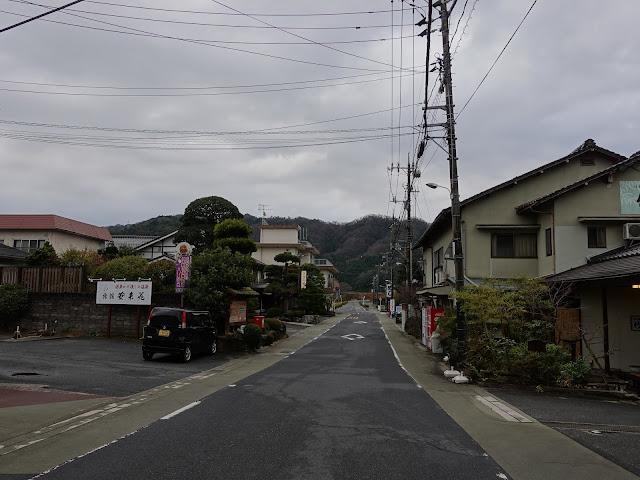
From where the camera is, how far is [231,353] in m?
19.3

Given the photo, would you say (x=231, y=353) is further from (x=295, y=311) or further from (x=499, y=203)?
(x=295, y=311)

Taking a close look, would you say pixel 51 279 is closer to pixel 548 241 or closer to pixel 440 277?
pixel 440 277

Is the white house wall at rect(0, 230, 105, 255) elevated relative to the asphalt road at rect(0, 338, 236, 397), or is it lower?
elevated

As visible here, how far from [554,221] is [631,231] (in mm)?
2506

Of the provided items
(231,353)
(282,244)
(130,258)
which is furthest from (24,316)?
(282,244)

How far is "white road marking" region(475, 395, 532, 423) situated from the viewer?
873 cm

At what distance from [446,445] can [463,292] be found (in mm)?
7838

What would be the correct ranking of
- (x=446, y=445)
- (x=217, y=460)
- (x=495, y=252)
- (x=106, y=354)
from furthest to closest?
(x=495, y=252) → (x=106, y=354) → (x=446, y=445) → (x=217, y=460)

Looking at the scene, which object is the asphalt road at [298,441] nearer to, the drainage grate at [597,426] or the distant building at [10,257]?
the drainage grate at [597,426]

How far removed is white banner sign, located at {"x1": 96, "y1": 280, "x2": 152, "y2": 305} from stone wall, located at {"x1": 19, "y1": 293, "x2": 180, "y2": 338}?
437 millimetres

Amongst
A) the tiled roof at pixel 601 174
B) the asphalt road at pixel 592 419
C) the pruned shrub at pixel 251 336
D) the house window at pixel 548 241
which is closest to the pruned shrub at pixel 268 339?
the pruned shrub at pixel 251 336

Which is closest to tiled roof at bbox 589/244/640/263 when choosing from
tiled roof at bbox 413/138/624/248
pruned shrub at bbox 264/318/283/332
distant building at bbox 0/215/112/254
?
tiled roof at bbox 413/138/624/248

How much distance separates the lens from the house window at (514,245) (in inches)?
802

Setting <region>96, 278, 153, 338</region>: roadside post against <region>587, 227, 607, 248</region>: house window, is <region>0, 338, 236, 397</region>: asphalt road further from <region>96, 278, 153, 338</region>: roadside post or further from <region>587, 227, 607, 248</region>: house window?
<region>587, 227, 607, 248</region>: house window
